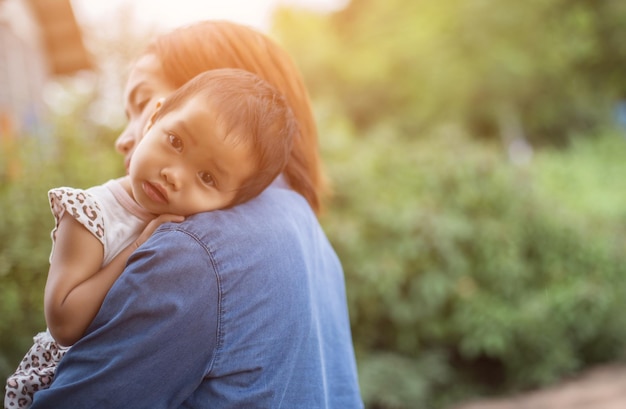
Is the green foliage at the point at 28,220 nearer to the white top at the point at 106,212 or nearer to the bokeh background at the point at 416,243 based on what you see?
the bokeh background at the point at 416,243

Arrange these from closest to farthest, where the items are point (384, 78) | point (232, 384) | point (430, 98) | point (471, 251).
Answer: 1. point (232, 384)
2. point (471, 251)
3. point (430, 98)
4. point (384, 78)

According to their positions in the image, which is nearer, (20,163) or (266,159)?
(266,159)

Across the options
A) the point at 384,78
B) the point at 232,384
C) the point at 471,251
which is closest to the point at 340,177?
the point at 471,251

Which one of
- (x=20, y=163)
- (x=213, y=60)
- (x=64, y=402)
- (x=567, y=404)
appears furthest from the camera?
(x=567, y=404)

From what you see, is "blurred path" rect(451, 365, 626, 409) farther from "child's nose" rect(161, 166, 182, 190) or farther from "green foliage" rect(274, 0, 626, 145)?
"green foliage" rect(274, 0, 626, 145)

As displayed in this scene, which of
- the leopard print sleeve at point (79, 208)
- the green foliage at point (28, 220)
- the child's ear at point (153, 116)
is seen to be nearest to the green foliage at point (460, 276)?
the green foliage at point (28, 220)

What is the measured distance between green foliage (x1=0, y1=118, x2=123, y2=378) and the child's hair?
1.70 metres

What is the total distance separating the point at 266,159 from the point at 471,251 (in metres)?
5.45

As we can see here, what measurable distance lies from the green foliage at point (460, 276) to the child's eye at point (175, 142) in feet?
13.8

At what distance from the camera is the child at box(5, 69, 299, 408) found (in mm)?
1187

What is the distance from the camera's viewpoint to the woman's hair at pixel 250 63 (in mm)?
1521

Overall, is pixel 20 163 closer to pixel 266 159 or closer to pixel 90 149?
pixel 90 149

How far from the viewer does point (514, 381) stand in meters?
6.16

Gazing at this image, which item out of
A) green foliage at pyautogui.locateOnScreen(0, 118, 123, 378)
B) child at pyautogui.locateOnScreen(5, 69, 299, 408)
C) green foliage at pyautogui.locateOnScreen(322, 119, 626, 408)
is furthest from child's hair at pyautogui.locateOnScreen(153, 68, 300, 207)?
green foliage at pyautogui.locateOnScreen(322, 119, 626, 408)
